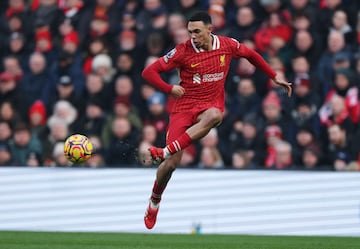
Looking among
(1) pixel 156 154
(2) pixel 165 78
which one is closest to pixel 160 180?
(1) pixel 156 154

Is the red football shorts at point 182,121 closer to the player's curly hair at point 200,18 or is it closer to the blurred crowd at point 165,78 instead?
the player's curly hair at point 200,18

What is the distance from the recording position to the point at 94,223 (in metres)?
15.4

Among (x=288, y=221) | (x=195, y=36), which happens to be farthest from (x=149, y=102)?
(x=195, y=36)

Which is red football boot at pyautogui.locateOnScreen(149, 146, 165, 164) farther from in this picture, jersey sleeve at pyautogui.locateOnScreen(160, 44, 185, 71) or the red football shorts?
jersey sleeve at pyautogui.locateOnScreen(160, 44, 185, 71)

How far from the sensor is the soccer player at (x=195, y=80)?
12.2 metres

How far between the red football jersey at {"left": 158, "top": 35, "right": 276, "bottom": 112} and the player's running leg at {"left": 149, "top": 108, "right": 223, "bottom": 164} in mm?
214

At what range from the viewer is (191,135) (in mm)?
12133

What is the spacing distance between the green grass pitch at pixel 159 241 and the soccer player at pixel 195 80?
580 mm

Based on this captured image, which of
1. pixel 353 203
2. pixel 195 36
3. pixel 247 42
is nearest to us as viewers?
pixel 195 36

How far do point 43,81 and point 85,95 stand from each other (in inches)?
30.5

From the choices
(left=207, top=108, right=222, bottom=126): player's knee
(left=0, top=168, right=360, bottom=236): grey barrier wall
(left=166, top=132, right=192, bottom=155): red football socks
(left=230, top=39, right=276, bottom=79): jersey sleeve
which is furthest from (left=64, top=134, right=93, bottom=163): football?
(left=0, top=168, right=360, bottom=236): grey barrier wall

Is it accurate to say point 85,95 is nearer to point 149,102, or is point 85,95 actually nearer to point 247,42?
point 149,102

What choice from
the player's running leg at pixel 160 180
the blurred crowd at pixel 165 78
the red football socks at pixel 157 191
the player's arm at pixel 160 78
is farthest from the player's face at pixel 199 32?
the blurred crowd at pixel 165 78

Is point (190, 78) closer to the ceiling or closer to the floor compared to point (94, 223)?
closer to the ceiling
